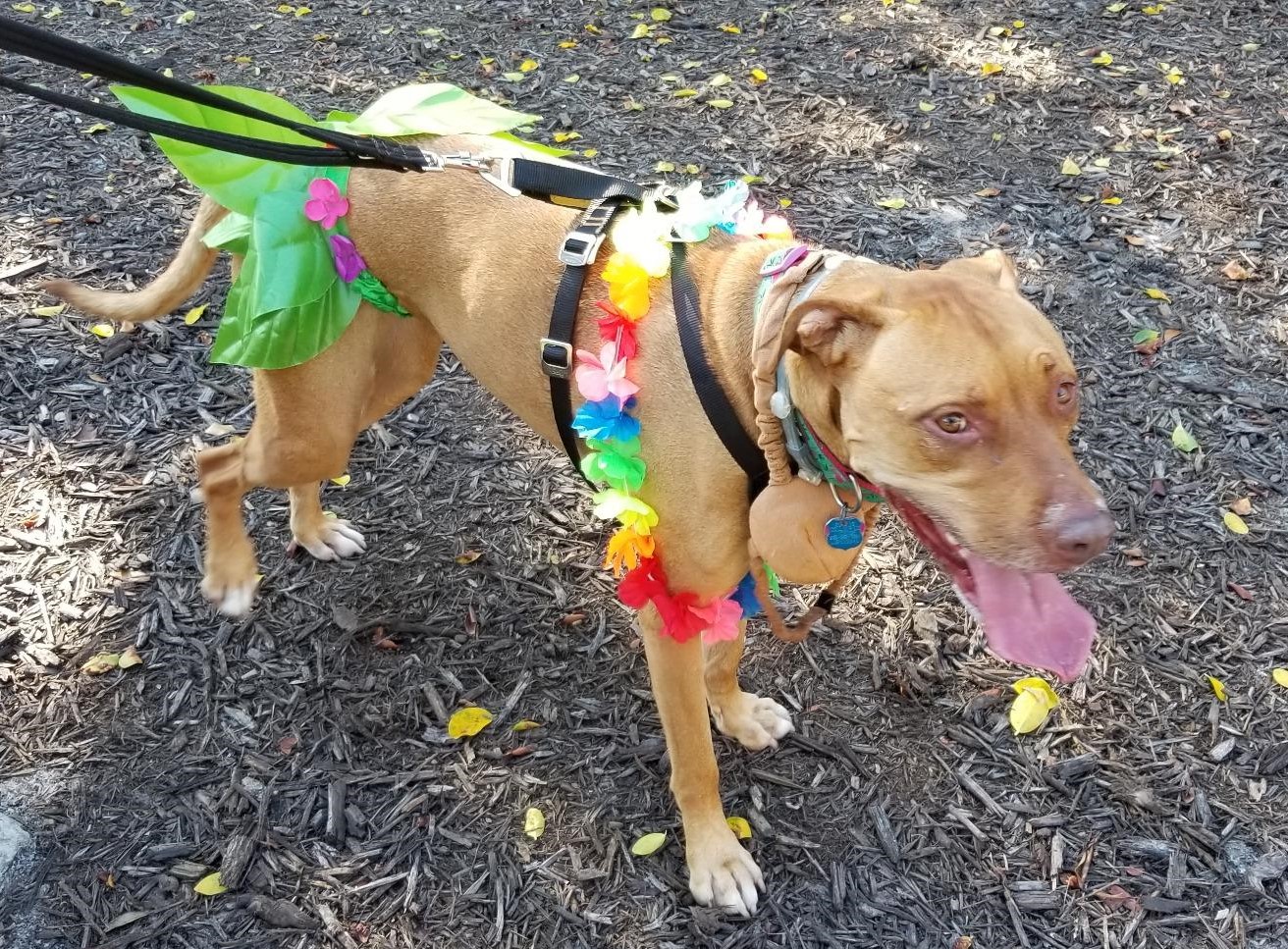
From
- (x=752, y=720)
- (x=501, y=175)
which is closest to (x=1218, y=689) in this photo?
(x=752, y=720)

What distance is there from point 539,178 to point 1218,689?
292 centimetres

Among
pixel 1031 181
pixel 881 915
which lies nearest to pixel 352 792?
pixel 881 915

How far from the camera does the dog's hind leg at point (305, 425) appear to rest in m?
3.17

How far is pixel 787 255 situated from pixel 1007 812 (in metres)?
2.00

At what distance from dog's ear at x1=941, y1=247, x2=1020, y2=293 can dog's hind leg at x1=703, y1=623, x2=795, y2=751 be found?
1.41m

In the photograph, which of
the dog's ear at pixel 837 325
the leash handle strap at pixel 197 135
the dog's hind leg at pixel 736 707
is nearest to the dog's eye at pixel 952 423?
the dog's ear at pixel 837 325

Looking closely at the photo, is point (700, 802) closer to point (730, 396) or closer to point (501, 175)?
point (730, 396)

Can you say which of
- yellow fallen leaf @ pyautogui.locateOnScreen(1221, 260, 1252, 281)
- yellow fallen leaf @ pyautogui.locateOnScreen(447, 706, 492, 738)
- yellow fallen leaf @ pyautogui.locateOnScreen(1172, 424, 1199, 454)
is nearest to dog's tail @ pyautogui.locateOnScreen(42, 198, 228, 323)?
yellow fallen leaf @ pyautogui.locateOnScreen(447, 706, 492, 738)

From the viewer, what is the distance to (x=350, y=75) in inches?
267

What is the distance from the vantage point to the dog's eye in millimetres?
2039

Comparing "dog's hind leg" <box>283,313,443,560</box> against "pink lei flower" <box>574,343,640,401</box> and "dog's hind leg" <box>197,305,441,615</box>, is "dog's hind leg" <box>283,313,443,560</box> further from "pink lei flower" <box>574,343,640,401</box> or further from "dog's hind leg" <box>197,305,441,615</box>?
"pink lei flower" <box>574,343,640,401</box>

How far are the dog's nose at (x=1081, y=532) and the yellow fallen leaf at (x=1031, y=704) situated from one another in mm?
1640

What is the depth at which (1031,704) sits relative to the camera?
3.45 meters

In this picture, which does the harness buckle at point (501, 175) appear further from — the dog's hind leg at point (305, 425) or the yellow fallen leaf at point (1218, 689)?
the yellow fallen leaf at point (1218, 689)
